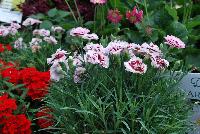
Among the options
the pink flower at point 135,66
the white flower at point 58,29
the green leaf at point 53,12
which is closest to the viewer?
the pink flower at point 135,66

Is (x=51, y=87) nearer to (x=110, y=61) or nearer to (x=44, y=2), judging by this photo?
(x=110, y=61)

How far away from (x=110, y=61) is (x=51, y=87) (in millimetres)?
379

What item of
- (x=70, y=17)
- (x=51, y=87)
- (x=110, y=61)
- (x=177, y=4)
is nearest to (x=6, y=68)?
(x=51, y=87)

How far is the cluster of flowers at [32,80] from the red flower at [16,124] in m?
0.19

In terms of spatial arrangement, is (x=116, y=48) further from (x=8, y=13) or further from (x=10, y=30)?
(x=8, y=13)

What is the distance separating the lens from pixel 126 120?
213 cm

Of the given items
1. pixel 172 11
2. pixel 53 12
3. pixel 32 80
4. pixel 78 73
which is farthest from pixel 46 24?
pixel 78 73

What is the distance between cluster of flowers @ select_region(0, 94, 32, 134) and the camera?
8.00ft

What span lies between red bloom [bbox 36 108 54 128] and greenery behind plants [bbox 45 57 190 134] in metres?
0.09

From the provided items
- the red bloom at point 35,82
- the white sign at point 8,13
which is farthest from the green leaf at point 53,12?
the red bloom at point 35,82

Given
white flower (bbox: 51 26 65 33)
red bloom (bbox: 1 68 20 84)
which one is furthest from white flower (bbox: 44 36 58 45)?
red bloom (bbox: 1 68 20 84)

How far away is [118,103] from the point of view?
218 centimetres

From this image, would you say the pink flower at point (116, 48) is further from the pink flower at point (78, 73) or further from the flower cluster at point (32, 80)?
the flower cluster at point (32, 80)

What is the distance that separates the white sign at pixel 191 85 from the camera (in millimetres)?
2482
